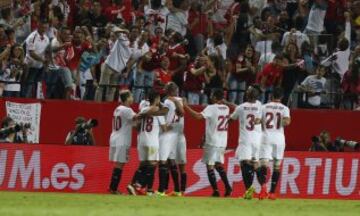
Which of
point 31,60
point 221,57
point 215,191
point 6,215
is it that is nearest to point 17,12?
point 31,60

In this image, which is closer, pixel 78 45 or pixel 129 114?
pixel 129 114

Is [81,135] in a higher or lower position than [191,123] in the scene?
lower

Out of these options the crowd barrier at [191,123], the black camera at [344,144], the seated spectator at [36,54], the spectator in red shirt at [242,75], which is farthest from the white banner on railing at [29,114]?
the black camera at [344,144]

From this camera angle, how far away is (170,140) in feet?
82.5

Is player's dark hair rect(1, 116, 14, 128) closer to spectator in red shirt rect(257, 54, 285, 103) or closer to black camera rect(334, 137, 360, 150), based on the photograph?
spectator in red shirt rect(257, 54, 285, 103)

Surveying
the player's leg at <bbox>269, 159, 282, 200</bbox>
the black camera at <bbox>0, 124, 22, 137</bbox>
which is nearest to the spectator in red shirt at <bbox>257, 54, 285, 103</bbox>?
the player's leg at <bbox>269, 159, 282, 200</bbox>

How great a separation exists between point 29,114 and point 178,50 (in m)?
3.85

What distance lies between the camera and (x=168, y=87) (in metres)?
24.5

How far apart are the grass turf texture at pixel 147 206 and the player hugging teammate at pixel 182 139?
Result: 984 millimetres

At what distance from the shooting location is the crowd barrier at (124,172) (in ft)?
86.6

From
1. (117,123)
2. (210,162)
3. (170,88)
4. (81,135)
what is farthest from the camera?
(81,135)

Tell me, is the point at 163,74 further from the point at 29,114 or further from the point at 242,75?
the point at 29,114

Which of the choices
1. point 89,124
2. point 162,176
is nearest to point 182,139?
point 162,176

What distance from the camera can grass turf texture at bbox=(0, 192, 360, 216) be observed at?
61.5ft
